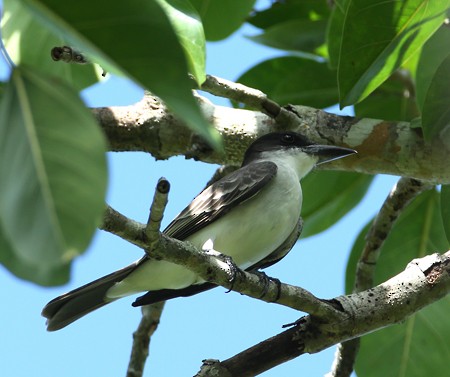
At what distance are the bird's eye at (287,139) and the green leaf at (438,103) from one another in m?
1.36

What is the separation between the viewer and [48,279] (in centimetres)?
147

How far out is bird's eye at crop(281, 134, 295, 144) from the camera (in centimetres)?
494

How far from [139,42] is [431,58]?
2.87 m

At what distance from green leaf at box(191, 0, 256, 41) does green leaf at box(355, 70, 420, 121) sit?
1.36 m

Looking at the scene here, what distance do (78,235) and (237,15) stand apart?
3052 millimetres

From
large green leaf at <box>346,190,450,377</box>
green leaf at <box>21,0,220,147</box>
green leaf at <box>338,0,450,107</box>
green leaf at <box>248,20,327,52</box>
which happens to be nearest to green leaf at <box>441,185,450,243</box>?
large green leaf at <box>346,190,450,377</box>

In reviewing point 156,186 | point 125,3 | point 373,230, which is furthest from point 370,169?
point 125,3

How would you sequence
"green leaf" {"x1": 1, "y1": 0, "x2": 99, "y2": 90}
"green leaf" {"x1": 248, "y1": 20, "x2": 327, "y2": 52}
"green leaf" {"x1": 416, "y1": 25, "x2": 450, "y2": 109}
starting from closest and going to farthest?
"green leaf" {"x1": 1, "y1": 0, "x2": 99, "y2": 90} < "green leaf" {"x1": 416, "y1": 25, "x2": 450, "y2": 109} < "green leaf" {"x1": 248, "y1": 20, "x2": 327, "y2": 52}

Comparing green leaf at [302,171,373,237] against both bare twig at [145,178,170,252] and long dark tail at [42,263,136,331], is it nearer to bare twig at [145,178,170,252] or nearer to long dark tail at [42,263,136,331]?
long dark tail at [42,263,136,331]

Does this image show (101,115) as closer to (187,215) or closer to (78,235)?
(187,215)

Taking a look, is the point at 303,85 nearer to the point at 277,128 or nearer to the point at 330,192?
the point at 330,192

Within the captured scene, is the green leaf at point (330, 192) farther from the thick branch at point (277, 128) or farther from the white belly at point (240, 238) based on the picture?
the thick branch at point (277, 128)

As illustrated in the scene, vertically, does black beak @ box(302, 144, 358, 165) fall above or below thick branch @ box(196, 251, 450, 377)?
above

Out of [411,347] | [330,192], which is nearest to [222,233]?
[330,192]
